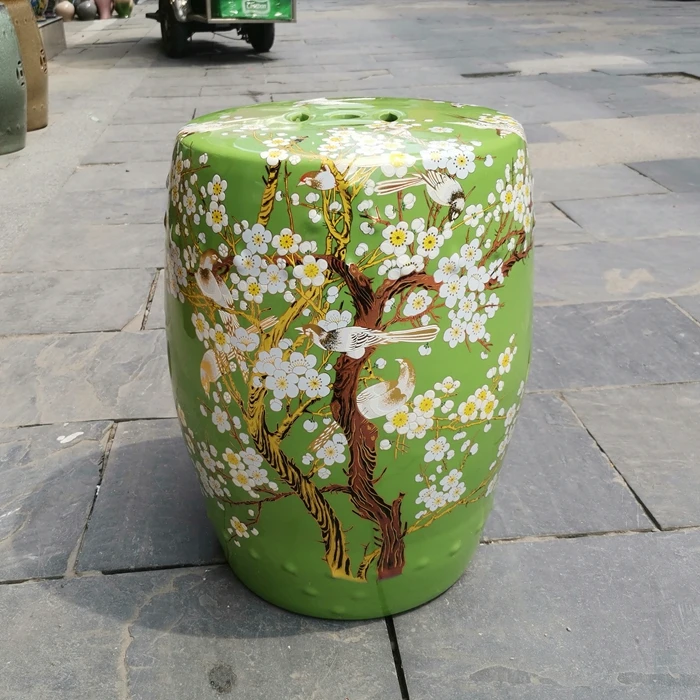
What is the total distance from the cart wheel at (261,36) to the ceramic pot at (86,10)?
7.17 m

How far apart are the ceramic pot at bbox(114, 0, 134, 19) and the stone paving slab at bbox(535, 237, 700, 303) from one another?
52.3ft

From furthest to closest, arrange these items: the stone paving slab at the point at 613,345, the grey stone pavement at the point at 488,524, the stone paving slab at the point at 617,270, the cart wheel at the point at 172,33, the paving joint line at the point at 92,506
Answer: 1. the cart wheel at the point at 172,33
2. the stone paving slab at the point at 617,270
3. the stone paving slab at the point at 613,345
4. the paving joint line at the point at 92,506
5. the grey stone pavement at the point at 488,524

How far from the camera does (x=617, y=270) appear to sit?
→ 368 centimetres

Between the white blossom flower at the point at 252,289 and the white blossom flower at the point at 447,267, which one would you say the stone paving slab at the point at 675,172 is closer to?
the white blossom flower at the point at 447,267

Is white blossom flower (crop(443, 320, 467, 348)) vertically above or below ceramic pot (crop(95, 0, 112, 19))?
above

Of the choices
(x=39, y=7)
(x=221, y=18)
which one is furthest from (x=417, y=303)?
(x=39, y=7)

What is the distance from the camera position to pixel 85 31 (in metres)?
14.7

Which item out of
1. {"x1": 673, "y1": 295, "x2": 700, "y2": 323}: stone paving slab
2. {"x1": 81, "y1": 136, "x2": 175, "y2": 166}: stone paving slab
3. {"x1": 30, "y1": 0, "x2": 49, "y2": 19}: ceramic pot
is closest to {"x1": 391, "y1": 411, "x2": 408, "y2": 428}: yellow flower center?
{"x1": 673, "y1": 295, "x2": 700, "y2": 323}: stone paving slab

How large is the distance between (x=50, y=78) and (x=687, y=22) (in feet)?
33.5

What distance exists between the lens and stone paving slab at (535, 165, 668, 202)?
187 inches

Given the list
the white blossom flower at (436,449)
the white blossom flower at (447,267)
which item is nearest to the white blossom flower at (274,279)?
the white blossom flower at (447,267)

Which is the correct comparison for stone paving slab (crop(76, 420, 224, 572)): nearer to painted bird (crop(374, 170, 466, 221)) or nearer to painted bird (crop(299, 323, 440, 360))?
painted bird (crop(299, 323, 440, 360))

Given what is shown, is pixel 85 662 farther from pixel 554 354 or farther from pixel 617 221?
pixel 617 221

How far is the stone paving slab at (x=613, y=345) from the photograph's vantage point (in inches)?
109
